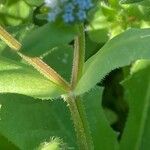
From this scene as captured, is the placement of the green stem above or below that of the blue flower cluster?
below

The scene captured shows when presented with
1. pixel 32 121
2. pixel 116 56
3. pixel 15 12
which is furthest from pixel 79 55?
pixel 15 12

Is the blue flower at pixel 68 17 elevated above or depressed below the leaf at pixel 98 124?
above

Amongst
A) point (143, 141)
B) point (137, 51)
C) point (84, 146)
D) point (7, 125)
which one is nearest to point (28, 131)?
point (7, 125)

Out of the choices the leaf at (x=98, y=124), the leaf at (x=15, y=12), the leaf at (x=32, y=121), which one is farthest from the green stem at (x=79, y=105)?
the leaf at (x=15, y=12)

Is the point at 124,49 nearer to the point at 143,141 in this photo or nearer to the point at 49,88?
the point at 49,88

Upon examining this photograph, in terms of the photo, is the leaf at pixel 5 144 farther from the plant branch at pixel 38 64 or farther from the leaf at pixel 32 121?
the plant branch at pixel 38 64

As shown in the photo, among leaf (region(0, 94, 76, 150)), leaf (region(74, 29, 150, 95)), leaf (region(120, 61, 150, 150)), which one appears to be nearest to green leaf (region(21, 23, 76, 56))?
leaf (region(74, 29, 150, 95))

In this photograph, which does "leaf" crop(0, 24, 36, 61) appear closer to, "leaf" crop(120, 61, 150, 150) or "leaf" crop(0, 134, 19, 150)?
"leaf" crop(0, 134, 19, 150)
